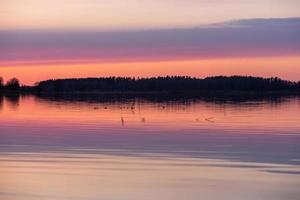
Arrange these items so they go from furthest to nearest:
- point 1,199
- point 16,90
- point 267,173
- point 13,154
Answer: point 16,90, point 13,154, point 267,173, point 1,199

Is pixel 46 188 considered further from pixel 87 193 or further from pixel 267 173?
pixel 267 173

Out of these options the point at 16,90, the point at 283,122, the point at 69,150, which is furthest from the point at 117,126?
the point at 16,90

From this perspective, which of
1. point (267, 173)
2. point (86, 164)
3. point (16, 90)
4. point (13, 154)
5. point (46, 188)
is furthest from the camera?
point (16, 90)

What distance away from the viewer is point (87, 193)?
8703 millimetres

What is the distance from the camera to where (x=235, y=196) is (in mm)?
8500

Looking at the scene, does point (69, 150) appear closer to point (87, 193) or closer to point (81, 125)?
point (87, 193)

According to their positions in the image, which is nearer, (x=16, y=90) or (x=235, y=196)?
(x=235, y=196)

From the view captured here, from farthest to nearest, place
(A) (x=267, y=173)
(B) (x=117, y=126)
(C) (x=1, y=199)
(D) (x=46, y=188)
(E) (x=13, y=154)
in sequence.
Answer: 1. (B) (x=117, y=126)
2. (E) (x=13, y=154)
3. (A) (x=267, y=173)
4. (D) (x=46, y=188)
5. (C) (x=1, y=199)

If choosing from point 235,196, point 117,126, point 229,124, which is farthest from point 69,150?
point 229,124

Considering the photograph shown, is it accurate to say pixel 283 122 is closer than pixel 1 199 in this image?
No

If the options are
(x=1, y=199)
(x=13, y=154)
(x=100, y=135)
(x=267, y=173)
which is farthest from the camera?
(x=100, y=135)

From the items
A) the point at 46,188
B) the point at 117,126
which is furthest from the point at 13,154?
the point at 117,126

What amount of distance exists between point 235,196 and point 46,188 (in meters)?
2.81

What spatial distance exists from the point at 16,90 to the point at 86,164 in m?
95.1
